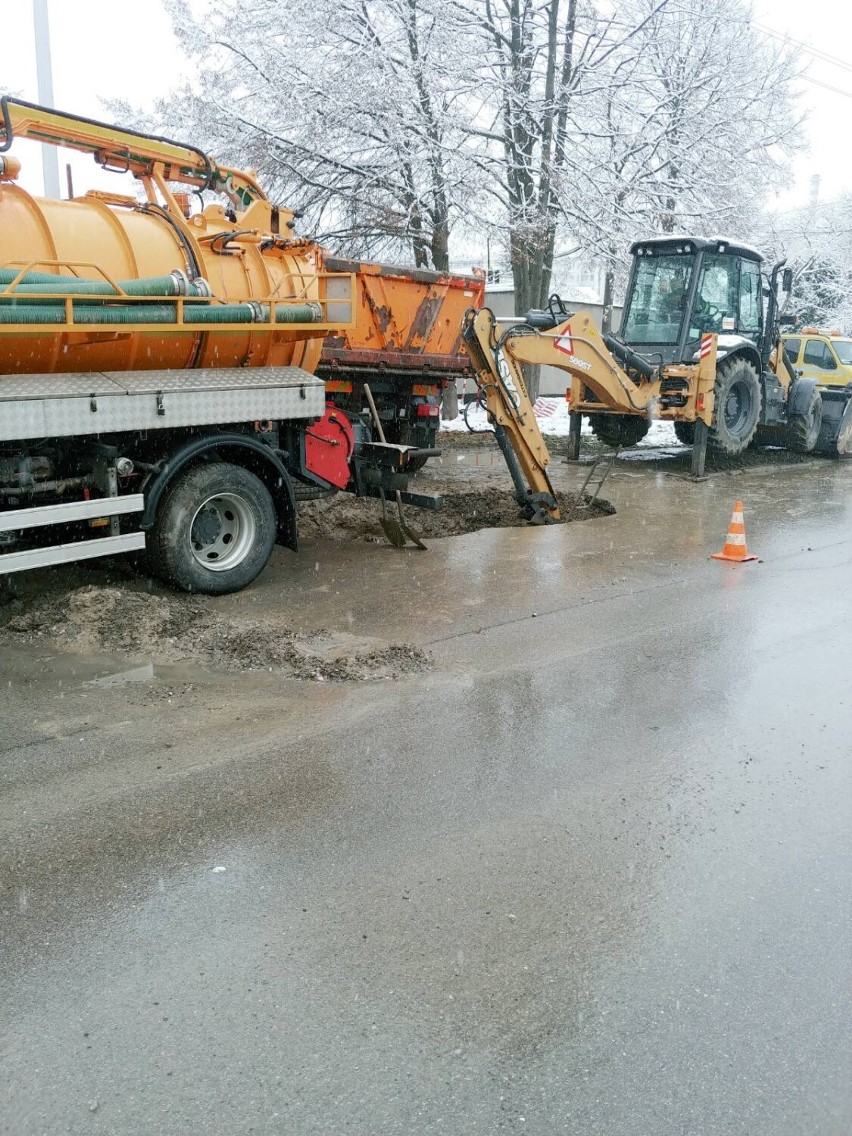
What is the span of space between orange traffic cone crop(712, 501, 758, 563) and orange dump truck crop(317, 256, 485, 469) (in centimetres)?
300

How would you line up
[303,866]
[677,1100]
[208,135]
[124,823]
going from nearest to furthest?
[677,1100] < [303,866] < [124,823] < [208,135]

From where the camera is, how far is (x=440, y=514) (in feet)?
36.3

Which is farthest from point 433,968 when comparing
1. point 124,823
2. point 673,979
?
point 124,823

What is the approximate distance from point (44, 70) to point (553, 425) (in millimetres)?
11257

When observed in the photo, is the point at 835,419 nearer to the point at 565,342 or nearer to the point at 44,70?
the point at 565,342

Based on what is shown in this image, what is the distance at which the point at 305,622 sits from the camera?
22.9ft

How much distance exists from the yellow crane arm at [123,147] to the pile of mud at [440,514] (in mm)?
3209

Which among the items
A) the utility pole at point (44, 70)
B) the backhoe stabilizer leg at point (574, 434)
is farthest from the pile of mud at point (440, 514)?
the utility pole at point (44, 70)

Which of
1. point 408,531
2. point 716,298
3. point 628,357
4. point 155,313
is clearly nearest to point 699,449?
point 628,357

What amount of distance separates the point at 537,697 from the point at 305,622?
2.01m

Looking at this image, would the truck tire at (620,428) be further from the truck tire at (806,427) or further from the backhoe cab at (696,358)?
the truck tire at (806,427)

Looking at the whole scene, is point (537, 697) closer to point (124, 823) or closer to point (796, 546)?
point (124, 823)

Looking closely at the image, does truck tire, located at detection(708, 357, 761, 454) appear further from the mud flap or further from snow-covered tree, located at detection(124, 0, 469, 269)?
snow-covered tree, located at detection(124, 0, 469, 269)

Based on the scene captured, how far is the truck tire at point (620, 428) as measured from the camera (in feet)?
50.4
